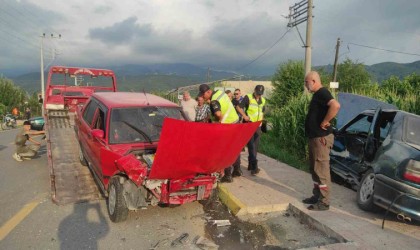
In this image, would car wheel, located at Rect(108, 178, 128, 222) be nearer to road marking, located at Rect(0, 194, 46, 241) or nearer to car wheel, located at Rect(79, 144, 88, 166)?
road marking, located at Rect(0, 194, 46, 241)

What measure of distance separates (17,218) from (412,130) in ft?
19.9

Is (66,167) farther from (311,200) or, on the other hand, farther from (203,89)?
(311,200)

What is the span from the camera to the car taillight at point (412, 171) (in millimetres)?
4250

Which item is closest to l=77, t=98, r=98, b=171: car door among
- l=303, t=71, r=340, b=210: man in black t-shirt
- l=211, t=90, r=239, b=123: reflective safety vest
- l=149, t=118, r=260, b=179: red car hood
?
l=211, t=90, r=239, b=123: reflective safety vest

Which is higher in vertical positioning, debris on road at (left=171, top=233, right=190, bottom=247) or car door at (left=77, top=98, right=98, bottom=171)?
car door at (left=77, top=98, right=98, bottom=171)

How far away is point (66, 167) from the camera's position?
690 cm

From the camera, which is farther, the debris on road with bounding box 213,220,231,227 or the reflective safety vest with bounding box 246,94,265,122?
the reflective safety vest with bounding box 246,94,265,122

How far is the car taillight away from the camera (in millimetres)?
4250

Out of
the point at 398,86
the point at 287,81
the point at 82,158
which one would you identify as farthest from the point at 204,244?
the point at 398,86

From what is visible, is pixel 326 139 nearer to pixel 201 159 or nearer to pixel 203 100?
pixel 201 159

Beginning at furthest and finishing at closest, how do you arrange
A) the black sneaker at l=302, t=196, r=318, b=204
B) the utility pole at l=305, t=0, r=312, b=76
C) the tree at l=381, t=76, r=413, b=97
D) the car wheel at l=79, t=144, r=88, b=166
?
1. the utility pole at l=305, t=0, r=312, b=76
2. the tree at l=381, t=76, r=413, b=97
3. the car wheel at l=79, t=144, r=88, b=166
4. the black sneaker at l=302, t=196, r=318, b=204

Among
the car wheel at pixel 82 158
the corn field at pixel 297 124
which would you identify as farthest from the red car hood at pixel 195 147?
the corn field at pixel 297 124

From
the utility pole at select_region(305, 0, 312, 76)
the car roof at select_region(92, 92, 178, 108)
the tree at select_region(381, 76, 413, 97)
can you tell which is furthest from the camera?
the utility pole at select_region(305, 0, 312, 76)

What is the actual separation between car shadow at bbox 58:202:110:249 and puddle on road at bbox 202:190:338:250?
4.86 ft
